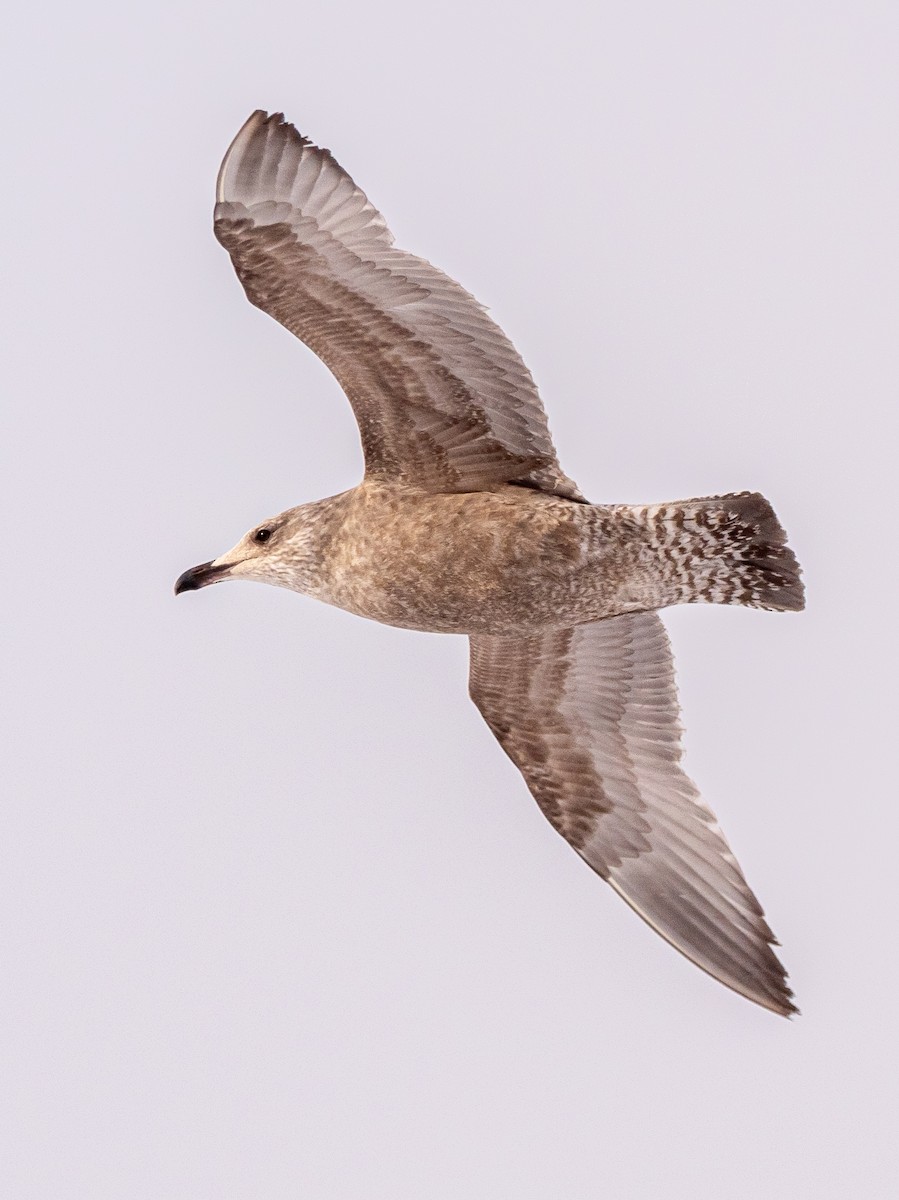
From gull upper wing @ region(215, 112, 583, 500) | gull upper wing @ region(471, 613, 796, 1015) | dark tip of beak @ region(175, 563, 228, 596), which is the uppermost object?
gull upper wing @ region(215, 112, 583, 500)

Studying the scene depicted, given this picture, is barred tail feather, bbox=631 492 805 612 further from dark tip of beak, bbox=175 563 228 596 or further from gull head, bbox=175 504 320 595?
dark tip of beak, bbox=175 563 228 596

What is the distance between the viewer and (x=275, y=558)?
938 centimetres

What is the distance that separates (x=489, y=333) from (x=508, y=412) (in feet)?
1.21

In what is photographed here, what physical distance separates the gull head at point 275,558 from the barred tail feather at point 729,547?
1.51 m

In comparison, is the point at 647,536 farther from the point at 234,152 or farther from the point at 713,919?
the point at 234,152

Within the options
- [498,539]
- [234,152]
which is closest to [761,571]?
[498,539]

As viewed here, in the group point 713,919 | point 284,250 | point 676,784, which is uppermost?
point 284,250

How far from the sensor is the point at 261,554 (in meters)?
9.45

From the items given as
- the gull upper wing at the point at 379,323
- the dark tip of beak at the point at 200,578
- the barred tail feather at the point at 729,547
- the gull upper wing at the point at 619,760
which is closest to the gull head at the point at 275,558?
the dark tip of beak at the point at 200,578

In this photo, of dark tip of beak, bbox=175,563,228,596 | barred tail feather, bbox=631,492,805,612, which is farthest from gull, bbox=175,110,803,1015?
dark tip of beak, bbox=175,563,228,596

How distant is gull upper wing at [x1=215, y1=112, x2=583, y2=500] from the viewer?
8969 millimetres

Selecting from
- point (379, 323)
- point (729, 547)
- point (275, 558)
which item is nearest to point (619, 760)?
point (729, 547)

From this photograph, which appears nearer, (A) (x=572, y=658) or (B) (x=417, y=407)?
(B) (x=417, y=407)

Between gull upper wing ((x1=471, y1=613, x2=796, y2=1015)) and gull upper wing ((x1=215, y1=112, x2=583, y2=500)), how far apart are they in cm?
107
